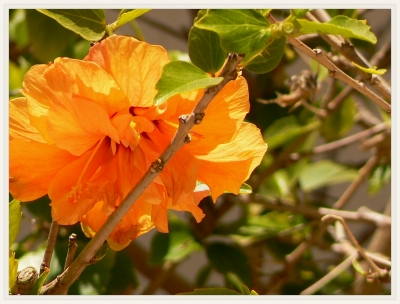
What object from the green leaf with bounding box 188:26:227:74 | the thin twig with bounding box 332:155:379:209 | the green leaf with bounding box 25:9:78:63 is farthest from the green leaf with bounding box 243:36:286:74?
the thin twig with bounding box 332:155:379:209

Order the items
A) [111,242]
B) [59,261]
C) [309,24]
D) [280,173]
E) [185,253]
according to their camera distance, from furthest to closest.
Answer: [280,173], [185,253], [59,261], [111,242], [309,24]

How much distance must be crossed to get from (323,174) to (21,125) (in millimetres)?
752

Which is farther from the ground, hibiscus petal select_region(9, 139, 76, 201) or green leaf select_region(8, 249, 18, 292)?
hibiscus petal select_region(9, 139, 76, 201)

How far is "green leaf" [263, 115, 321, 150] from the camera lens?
2.60 feet

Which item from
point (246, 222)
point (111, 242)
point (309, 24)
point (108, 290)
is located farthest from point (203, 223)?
point (309, 24)

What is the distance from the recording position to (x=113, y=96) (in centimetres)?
38

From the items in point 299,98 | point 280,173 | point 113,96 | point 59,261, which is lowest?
point 280,173

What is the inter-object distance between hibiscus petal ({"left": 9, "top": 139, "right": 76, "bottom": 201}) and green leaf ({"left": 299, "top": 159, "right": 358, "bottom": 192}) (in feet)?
2.26

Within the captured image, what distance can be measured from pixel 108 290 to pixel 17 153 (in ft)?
1.12

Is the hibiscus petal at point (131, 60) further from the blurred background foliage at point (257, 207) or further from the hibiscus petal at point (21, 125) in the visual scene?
the blurred background foliage at point (257, 207)

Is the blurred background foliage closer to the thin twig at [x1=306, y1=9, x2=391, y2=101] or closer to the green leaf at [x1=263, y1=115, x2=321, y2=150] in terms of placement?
the green leaf at [x1=263, y1=115, x2=321, y2=150]

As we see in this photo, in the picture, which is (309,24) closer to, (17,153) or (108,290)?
(17,153)

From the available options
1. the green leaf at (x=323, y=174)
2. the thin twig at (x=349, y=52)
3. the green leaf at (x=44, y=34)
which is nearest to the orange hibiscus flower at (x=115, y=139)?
the thin twig at (x=349, y=52)

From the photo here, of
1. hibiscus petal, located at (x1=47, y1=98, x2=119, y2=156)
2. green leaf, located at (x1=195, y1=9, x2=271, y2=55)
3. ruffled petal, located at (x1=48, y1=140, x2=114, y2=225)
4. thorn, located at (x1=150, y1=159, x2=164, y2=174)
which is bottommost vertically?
ruffled petal, located at (x1=48, y1=140, x2=114, y2=225)
